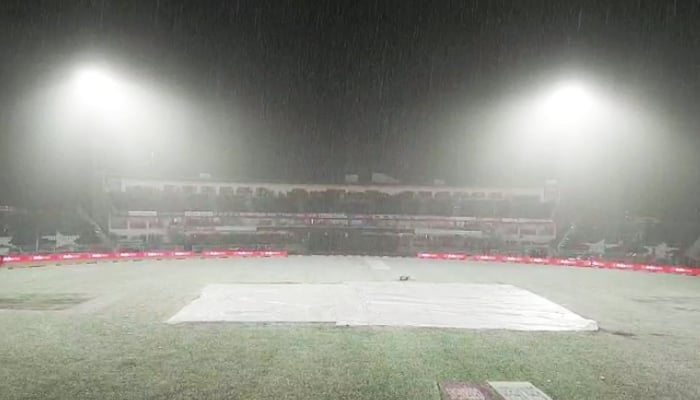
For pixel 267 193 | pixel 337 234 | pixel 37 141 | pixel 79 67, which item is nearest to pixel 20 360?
pixel 79 67

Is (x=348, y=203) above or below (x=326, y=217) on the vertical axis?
above

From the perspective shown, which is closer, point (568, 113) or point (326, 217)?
point (568, 113)

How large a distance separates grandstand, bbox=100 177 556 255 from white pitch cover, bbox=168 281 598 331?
22.3m

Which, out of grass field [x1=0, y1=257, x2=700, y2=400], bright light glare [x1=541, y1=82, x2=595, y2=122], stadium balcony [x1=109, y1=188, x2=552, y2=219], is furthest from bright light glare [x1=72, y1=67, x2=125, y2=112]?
bright light glare [x1=541, y1=82, x2=595, y2=122]

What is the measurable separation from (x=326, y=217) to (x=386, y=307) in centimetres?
2990

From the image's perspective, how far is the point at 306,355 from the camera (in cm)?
798

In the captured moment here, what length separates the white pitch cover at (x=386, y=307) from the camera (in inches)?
417

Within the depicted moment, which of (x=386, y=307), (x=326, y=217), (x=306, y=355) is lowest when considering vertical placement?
(x=306, y=355)

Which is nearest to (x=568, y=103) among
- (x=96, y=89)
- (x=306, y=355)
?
(x=96, y=89)

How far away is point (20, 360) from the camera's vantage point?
24.4ft

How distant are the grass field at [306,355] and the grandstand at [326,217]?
984 inches

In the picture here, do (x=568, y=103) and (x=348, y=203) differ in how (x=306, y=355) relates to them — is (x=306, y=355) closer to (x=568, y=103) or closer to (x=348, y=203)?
(x=568, y=103)

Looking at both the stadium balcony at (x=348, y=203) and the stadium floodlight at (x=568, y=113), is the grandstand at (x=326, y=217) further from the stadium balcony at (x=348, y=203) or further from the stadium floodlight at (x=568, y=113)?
the stadium floodlight at (x=568, y=113)

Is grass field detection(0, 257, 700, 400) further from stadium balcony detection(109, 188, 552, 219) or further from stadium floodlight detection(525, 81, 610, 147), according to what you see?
stadium balcony detection(109, 188, 552, 219)
